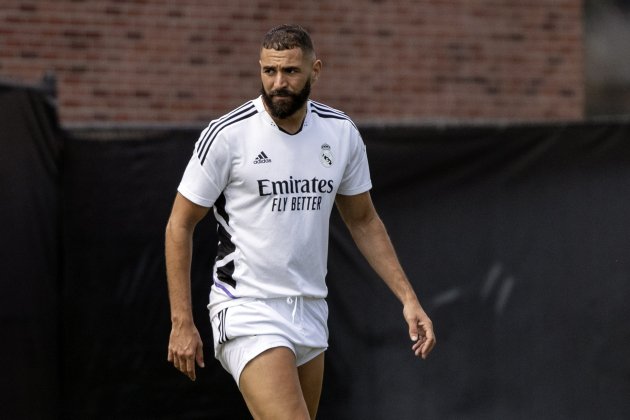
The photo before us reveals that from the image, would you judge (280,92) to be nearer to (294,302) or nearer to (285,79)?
(285,79)

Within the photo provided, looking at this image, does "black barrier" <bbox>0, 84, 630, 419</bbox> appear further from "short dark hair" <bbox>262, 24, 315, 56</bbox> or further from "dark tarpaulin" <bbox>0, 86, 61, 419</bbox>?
"short dark hair" <bbox>262, 24, 315, 56</bbox>

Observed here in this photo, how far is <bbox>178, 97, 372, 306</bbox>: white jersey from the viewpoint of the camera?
14.8 ft

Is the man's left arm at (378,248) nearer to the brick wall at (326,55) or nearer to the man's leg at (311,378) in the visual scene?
the man's leg at (311,378)

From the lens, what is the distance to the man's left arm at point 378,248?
188 inches

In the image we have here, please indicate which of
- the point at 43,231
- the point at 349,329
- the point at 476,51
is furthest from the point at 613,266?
the point at 43,231

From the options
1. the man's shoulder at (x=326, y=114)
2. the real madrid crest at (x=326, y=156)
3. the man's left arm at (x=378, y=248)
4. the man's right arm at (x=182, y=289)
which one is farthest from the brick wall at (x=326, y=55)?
the man's right arm at (x=182, y=289)

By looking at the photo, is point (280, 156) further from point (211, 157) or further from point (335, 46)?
point (335, 46)

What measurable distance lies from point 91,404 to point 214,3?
353 cm

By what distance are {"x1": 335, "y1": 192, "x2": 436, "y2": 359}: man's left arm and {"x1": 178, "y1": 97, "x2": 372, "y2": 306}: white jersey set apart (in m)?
0.36

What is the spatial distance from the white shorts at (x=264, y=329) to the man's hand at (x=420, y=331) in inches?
15.4

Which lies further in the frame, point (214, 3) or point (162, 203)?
point (214, 3)

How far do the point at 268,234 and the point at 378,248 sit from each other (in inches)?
25.3

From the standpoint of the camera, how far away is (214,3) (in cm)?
896

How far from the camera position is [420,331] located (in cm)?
472
